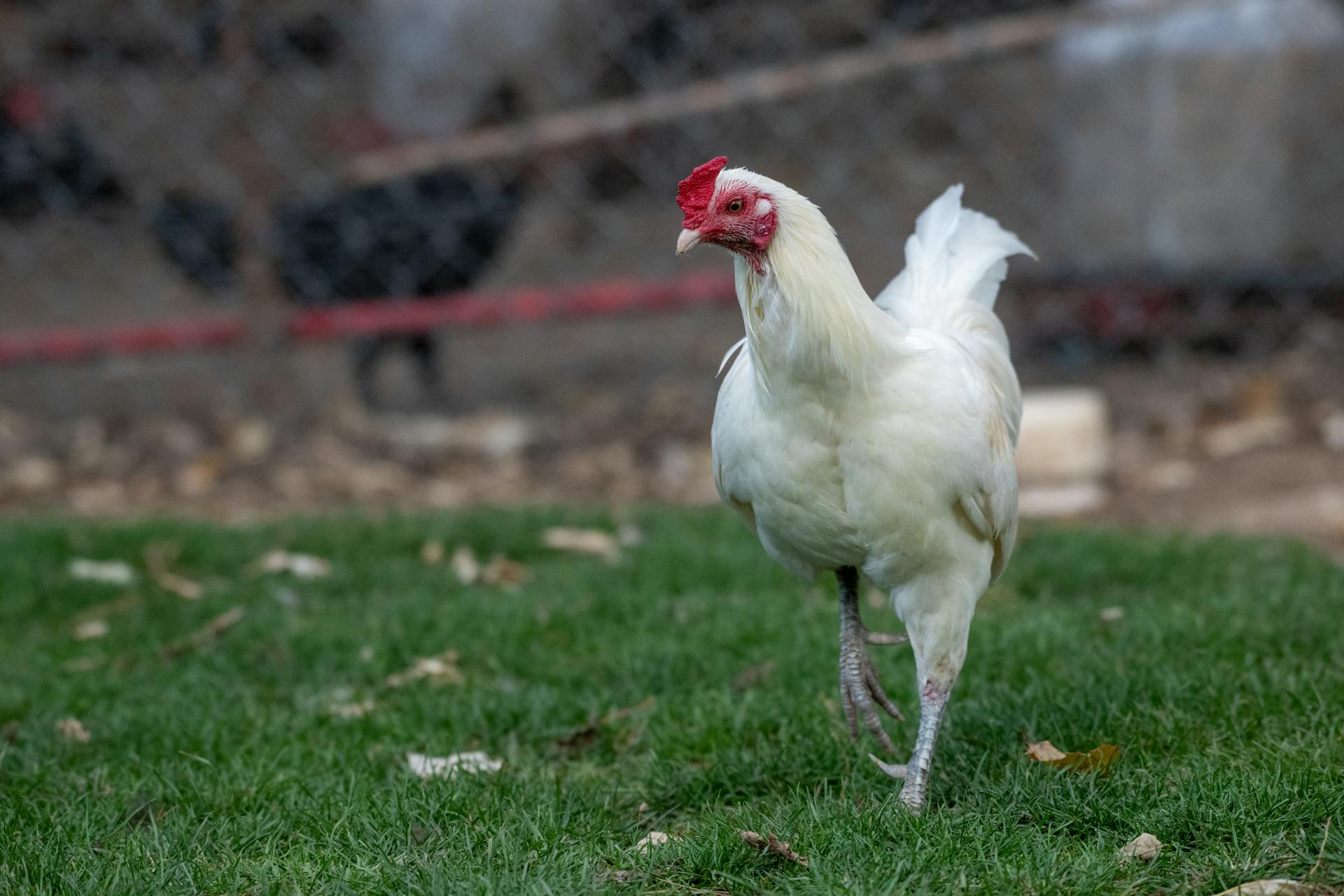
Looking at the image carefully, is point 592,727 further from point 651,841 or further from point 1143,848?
point 1143,848

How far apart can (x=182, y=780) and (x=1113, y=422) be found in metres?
5.09

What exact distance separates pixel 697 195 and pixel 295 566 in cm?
272

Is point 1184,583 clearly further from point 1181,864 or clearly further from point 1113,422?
point 1113,422

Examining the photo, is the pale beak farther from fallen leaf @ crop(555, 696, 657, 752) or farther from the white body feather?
fallen leaf @ crop(555, 696, 657, 752)

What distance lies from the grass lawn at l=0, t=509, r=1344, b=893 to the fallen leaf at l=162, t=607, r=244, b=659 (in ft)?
0.04

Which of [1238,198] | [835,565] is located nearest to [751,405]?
[835,565]

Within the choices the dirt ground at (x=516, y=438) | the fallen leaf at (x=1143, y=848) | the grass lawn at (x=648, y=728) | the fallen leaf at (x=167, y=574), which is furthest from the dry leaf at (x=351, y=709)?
the dirt ground at (x=516, y=438)

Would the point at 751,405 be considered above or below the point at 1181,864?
above

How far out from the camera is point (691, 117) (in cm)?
702

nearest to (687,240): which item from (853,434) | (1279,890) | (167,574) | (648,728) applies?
(853,434)

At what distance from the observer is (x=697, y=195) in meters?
2.47

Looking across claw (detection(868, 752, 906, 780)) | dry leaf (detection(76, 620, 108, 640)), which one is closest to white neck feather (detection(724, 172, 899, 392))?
claw (detection(868, 752, 906, 780))

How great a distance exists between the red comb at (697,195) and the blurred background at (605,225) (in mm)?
3456

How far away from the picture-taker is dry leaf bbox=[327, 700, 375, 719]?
3.30 meters
